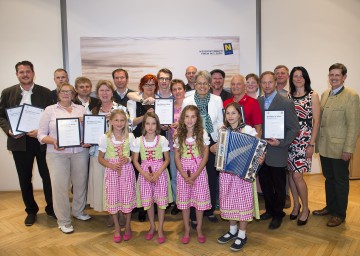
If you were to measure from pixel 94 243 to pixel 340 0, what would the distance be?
19.8ft

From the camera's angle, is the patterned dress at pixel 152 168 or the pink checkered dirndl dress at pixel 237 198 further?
the patterned dress at pixel 152 168

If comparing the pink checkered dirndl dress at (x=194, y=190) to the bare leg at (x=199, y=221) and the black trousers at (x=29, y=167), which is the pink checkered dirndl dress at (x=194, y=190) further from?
the black trousers at (x=29, y=167)

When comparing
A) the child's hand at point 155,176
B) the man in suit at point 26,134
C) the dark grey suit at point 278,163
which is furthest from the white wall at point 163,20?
the child's hand at point 155,176

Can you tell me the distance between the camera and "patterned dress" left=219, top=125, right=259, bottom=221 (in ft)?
10.6

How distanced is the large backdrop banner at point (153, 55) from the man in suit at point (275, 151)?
7.40 ft

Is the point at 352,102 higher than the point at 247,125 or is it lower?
higher

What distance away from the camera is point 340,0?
239 inches

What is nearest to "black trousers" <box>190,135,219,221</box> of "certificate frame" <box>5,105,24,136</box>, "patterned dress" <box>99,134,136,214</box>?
"patterned dress" <box>99,134,136,214</box>

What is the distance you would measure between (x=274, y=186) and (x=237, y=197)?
77cm

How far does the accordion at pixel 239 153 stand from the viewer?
2.97 meters

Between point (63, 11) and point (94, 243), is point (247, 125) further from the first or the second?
point (63, 11)

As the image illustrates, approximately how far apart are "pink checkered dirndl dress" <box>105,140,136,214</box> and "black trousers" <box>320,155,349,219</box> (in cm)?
243

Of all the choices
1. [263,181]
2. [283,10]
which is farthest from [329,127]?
[283,10]

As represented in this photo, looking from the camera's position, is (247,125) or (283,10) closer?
(247,125)
